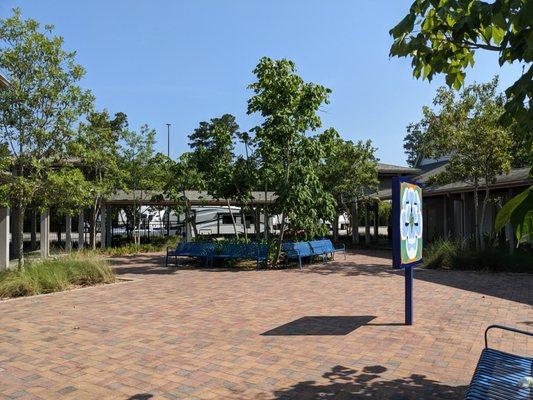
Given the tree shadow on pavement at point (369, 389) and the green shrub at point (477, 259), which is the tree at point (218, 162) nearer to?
the green shrub at point (477, 259)

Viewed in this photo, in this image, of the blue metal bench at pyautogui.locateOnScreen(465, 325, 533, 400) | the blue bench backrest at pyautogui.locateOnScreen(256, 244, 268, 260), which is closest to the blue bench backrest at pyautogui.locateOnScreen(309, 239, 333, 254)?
the blue bench backrest at pyautogui.locateOnScreen(256, 244, 268, 260)

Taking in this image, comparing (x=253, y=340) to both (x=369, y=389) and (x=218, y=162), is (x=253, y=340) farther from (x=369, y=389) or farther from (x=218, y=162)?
(x=218, y=162)

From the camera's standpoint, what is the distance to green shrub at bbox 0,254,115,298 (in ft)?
35.1

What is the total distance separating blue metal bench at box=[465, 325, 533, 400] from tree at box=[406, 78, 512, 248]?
13.2 m

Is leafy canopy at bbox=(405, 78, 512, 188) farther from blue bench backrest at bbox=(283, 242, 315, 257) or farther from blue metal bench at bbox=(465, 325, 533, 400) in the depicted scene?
blue metal bench at bbox=(465, 325, 533, 400)

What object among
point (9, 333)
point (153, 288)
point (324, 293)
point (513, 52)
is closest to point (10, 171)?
point (153, 288)

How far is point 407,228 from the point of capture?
7711mm

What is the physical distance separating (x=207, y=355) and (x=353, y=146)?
20218 mm

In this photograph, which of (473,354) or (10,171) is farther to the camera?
(10,171)

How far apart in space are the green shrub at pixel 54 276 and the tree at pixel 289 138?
576cm

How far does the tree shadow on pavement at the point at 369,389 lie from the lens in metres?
4.73

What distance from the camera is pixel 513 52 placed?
2.81 meters

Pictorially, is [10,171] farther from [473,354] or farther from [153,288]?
[473,354]

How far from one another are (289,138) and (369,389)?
38.2 feet
